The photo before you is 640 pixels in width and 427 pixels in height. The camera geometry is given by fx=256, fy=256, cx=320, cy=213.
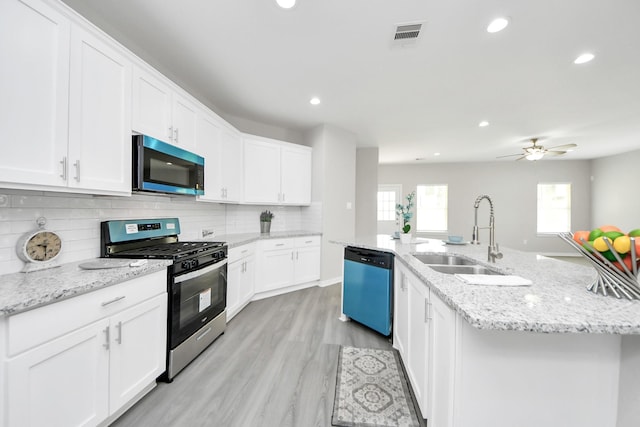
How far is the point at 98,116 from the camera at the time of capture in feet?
5.07

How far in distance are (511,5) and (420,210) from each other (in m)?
6.48

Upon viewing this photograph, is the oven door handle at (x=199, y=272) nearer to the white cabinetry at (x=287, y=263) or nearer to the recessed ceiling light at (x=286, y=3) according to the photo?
the white cabinetry at (x=287, y=263)

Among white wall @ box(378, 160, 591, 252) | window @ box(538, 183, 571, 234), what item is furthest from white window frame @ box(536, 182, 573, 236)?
white wall @ box(378, 160, 591, 252)

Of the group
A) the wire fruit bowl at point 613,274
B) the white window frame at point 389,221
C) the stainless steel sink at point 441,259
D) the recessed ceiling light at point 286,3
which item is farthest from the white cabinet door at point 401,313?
the white window frame at point 389,221

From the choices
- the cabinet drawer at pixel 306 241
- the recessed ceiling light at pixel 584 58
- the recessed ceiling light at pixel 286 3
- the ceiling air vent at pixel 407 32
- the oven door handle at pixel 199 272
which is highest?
the recessed ceiling light at pixel 584 58

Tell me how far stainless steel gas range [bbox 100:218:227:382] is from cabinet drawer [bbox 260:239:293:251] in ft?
3.17

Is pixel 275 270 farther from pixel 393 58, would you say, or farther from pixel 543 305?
pixel 543 305

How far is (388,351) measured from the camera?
2.25m

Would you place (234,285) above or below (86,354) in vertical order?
below

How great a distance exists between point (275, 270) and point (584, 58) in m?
4.00

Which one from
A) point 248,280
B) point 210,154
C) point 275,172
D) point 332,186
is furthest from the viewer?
point 332,186

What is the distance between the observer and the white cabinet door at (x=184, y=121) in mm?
2260

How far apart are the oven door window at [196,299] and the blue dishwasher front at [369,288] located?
1.29 meters

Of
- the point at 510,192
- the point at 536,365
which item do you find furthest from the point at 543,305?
the point at 510,192
